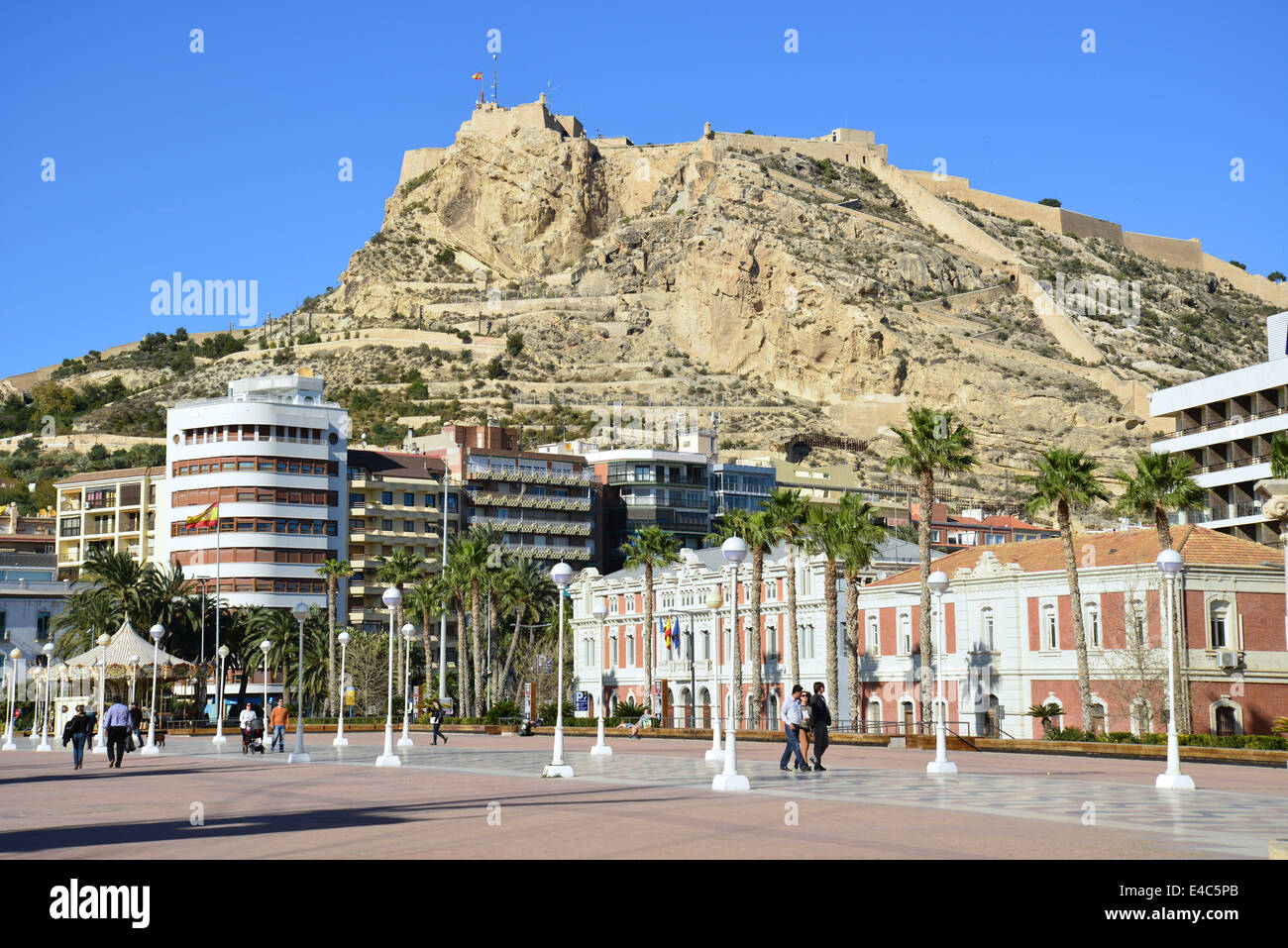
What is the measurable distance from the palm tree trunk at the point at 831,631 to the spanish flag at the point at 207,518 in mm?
57582

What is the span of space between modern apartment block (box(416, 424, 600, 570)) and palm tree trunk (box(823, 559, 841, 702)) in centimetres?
6027

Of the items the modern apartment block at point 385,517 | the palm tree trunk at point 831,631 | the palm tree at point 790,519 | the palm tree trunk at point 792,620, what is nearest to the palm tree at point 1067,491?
the palm tree trunk at point 831,631

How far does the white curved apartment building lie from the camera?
10988cm

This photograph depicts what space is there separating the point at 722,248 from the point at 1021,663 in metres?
138

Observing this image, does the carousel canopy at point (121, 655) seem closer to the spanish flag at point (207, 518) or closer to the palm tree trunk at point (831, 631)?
the palm tree trunk at point (831, 631)

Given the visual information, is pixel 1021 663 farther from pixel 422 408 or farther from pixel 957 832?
pixel 422 408

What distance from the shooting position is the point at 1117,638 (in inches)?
2239

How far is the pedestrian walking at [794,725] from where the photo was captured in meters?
28.1

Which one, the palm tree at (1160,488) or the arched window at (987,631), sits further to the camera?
the arched window at (987,631)

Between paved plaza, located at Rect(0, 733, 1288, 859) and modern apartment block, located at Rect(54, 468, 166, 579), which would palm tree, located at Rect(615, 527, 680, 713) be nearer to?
paved plaza, located at Rect(0, 733, 1288, 859)

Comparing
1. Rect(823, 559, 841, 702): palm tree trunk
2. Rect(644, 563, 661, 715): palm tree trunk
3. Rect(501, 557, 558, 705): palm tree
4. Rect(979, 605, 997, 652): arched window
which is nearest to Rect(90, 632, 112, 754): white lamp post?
Rect(644, 563, 661, 715): palm tree trunk

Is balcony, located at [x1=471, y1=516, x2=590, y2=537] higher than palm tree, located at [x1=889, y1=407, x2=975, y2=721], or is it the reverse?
balcony, located at [x1=471, y1=516, x2=590, y2=537]

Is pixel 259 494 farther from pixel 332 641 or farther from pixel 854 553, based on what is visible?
pixel 854 553

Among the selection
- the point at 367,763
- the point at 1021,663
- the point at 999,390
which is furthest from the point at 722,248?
the point at 367,763
